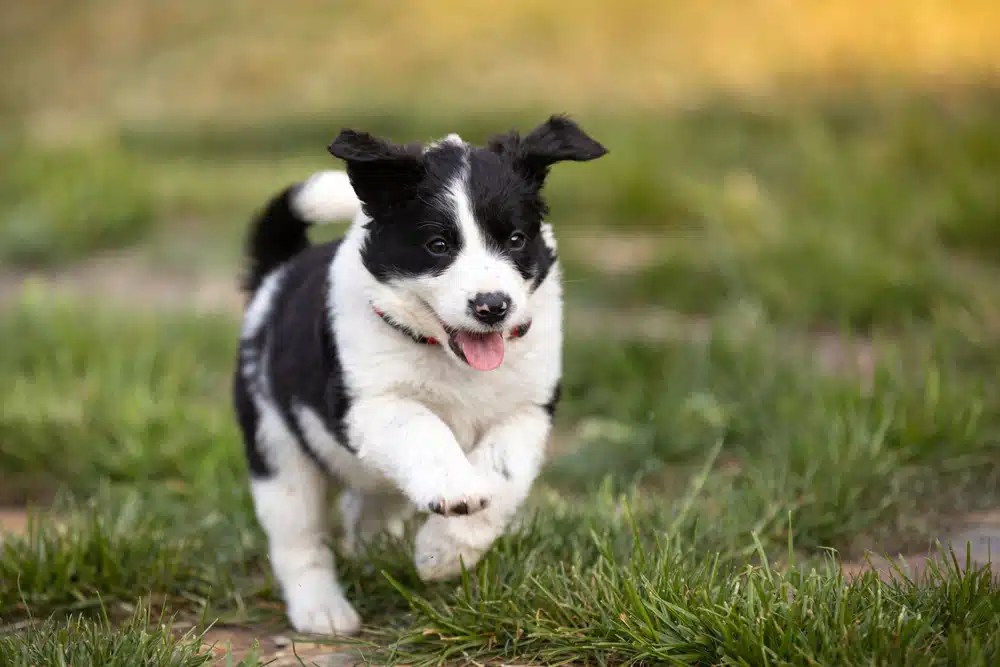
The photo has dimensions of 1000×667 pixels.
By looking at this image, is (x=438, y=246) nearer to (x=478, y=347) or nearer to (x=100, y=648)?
(x=478, y=347)

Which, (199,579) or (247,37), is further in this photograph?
(247,37)

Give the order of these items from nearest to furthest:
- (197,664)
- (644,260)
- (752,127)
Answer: (197,664) → (644,260) → (752,127)

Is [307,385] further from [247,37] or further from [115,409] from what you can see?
[247,37]

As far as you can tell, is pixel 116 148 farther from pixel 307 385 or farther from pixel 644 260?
pixel 307 385

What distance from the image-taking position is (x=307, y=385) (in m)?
3.46

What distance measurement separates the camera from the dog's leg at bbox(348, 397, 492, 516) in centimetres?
288

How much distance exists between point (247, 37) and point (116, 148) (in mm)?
2449

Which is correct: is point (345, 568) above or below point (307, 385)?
below

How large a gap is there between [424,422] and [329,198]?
880 millimetres

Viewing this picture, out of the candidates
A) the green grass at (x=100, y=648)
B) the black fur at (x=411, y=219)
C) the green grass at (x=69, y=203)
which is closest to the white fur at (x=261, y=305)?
the black fur at (x=411, y=219)

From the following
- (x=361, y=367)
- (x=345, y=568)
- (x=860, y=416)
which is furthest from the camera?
(x=860, y=416)

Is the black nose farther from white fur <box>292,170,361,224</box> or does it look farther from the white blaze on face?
white fur <box>292,170,361,224</box>

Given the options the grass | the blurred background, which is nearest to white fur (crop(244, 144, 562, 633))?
the blurred background

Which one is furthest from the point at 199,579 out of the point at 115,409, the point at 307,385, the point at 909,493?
the point at 909,493
